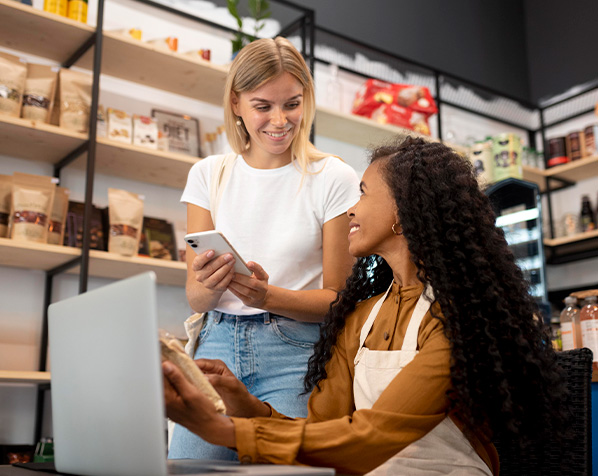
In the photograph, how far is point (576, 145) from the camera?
4473 mm

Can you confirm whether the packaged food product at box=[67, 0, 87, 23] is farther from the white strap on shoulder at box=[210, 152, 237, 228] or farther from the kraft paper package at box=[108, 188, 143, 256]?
the white strap on shoulder at box=[210, 152, 237, 228]

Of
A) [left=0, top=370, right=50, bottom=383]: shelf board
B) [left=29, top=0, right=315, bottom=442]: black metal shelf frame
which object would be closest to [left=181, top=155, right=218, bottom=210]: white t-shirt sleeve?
[left=29, top=0, right=315, bottom=442]: black metal shelf frame

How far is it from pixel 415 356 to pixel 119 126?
2.12m

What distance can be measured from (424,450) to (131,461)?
523 millimetres

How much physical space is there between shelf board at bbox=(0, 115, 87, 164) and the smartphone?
1568 mm

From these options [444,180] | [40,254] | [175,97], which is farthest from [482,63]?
[444,180]

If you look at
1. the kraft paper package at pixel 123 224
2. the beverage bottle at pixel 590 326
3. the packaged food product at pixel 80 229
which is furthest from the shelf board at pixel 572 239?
the packaged food product at pixel 80 229

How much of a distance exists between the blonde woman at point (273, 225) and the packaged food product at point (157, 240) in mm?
1290

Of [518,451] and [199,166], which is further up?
[199,166]

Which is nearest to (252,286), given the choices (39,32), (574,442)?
(574,442)

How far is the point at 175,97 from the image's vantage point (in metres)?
3.37

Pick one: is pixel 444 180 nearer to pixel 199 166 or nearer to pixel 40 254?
pixel 199 166

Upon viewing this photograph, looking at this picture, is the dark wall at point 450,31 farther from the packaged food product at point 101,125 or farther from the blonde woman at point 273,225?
the blonde woman at point 273,225

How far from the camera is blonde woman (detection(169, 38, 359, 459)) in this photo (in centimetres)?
146
